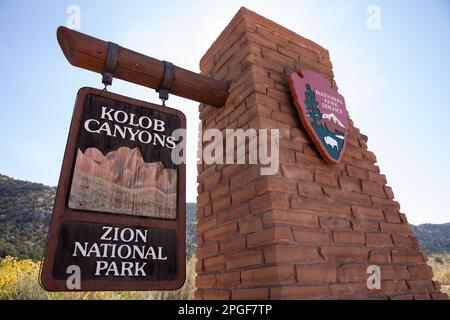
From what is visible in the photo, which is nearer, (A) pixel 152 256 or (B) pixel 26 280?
(A) pixel 152 256

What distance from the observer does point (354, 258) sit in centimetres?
172

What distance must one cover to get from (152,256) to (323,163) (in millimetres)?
1232

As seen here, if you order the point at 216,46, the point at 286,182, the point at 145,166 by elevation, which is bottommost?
the point at 286,182

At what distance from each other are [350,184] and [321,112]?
55 cm

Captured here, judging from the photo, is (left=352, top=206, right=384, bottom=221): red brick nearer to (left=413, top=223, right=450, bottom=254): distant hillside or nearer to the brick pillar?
the brick pillar

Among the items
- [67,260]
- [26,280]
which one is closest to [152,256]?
[67,260]

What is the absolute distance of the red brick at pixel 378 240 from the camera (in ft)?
6.04

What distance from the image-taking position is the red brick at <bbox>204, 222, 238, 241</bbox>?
1.82m

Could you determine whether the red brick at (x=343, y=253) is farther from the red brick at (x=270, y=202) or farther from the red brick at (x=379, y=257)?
the red brick at (x=270, y=202)

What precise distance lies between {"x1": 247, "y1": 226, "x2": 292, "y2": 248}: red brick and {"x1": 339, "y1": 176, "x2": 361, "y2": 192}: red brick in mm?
644

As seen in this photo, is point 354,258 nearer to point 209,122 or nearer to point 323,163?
point 323,163

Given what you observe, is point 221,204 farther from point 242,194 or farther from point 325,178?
point 325,178

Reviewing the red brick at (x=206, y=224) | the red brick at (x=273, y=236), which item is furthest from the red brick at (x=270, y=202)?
the red brick at (x=206, y=224)

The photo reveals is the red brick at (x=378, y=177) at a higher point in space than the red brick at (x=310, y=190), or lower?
higher
